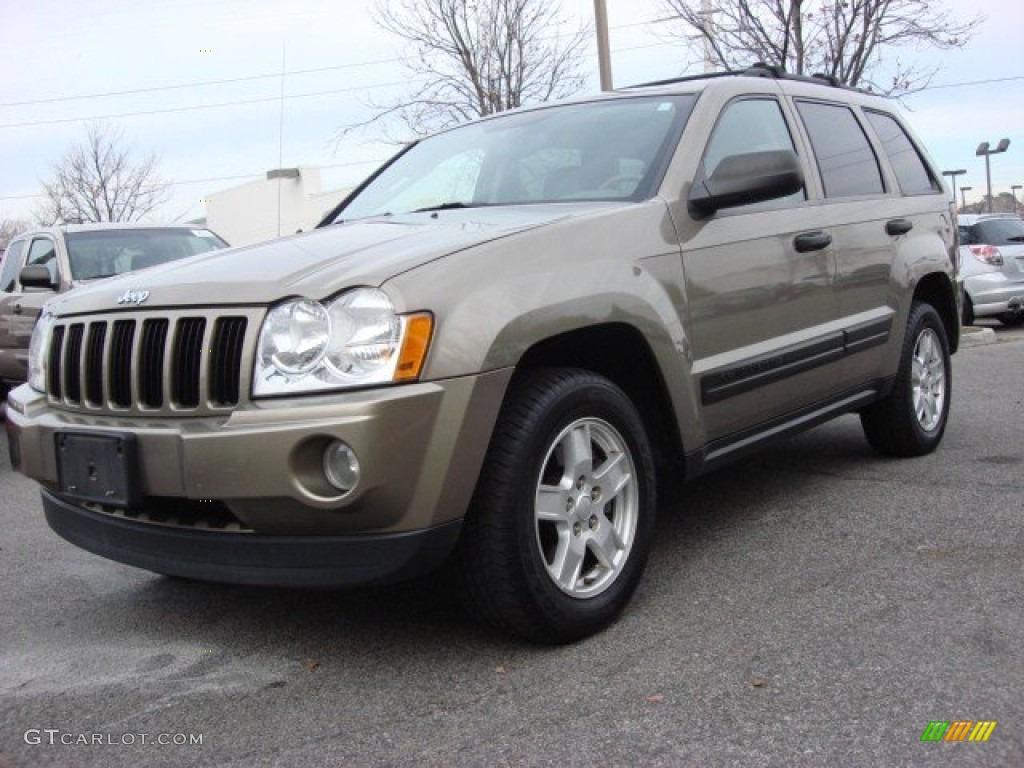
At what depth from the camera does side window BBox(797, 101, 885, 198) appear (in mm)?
4531

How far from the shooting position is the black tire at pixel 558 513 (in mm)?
2777

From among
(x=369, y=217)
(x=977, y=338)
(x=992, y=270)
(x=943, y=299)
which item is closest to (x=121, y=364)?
(x=369, y=217)

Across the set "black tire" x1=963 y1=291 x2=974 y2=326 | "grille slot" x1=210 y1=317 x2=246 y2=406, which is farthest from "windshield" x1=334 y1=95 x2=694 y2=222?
"black tire" x1=963 y1=291 x2=974 y2=326

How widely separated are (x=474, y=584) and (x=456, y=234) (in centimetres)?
106

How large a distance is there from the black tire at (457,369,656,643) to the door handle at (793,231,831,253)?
4.13 feet

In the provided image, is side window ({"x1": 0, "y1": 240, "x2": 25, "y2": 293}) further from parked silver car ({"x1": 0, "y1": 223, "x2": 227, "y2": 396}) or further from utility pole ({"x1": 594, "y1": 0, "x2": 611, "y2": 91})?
utility pole ({"x1": 594, "y1": 0, "x2": 611, "y2": 91})

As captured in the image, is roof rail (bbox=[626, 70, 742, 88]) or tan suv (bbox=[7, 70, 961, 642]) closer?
tan suv (bbox=[7, 70, 961, 642])

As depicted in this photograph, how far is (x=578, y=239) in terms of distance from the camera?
313 centimetres

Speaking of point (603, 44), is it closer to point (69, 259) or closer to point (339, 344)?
point (69, 259)

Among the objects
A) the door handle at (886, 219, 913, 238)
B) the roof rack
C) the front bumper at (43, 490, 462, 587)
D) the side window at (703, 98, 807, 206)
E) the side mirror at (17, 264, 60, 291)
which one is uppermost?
the roof rack

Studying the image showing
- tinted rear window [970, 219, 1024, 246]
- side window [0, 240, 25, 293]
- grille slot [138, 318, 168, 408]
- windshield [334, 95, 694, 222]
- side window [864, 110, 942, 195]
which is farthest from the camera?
tinted rear window [970, 219, 1024, 246]

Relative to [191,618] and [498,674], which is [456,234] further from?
[191,618]

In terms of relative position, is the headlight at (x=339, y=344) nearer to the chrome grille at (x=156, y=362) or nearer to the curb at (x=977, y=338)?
the chrome grille at (x=156, y=362)

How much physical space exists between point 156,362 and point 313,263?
524mm
